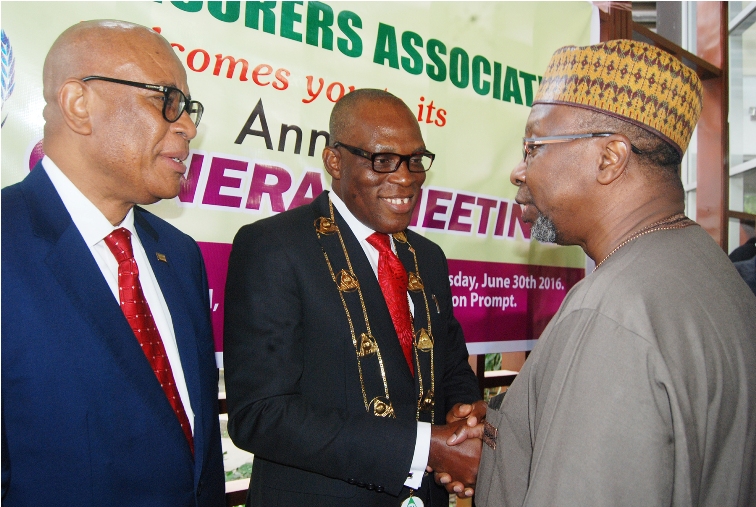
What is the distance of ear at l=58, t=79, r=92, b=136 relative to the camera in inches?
59.7

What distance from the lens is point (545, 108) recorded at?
1.57m

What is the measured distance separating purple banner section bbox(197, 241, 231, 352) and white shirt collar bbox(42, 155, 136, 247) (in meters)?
0.69

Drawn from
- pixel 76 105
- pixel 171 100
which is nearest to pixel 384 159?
pixel 171 100

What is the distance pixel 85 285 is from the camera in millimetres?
1415

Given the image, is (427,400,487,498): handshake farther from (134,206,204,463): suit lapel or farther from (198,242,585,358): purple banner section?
(198,242,585,358): purple banner section

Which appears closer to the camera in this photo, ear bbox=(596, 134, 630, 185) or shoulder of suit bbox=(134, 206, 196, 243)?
ear bbox=(596, 134, 630, 185)

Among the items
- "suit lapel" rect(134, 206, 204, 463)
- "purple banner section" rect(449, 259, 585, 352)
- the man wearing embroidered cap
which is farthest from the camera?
"purple banner section" rect(449, 259, 585, 352)

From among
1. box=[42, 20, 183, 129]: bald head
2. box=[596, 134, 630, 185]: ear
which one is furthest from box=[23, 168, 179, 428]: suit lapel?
box=[596, 134, 630, 185]: ear

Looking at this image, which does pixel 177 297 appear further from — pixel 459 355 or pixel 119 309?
pixel 459 355

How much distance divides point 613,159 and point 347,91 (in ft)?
4.95

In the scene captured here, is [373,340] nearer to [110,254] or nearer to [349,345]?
[349,345]

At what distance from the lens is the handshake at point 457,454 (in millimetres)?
1829

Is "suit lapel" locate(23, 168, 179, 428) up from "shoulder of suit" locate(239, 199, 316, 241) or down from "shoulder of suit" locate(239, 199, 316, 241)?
down

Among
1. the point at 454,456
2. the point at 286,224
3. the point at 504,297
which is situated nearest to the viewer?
the point at 454,456
